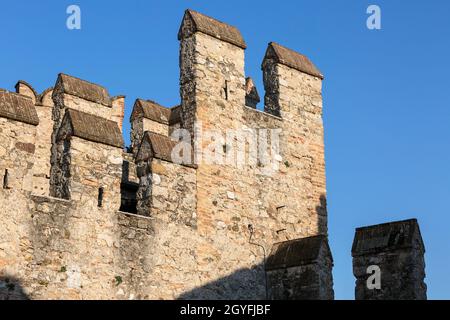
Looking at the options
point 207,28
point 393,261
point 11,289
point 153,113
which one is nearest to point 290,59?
point 207,28

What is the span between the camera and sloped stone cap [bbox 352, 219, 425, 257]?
14.7 meters

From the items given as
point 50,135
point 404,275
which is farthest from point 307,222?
point 50,135

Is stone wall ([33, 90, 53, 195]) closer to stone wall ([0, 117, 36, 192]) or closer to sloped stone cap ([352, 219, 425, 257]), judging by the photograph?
stone wall ([0, 117, 36, 192])

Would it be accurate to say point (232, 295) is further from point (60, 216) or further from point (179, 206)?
point (60, 216)

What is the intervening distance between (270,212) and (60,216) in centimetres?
462

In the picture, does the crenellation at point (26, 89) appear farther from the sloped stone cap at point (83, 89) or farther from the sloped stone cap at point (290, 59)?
the sloped stone cap at point (290, 59)

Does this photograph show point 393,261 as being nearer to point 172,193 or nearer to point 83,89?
point 172,193

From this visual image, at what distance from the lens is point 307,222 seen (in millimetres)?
16328

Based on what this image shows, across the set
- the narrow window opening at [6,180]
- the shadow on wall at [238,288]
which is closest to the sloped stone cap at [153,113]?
the shadow on wall at [238,288]

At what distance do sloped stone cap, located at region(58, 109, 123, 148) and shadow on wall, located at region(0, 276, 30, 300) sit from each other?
244 cm

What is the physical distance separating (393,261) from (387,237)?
466mm

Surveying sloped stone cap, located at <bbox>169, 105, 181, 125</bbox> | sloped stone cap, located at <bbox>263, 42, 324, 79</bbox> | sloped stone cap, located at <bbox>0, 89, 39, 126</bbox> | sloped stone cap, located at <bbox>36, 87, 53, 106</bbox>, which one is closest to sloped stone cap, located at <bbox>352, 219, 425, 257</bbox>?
sloped stone cap, located at <bbox>263, 42, 324, 79</bbox>

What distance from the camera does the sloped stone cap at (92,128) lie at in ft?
42.6

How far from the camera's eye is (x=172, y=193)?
14094 millimetres
